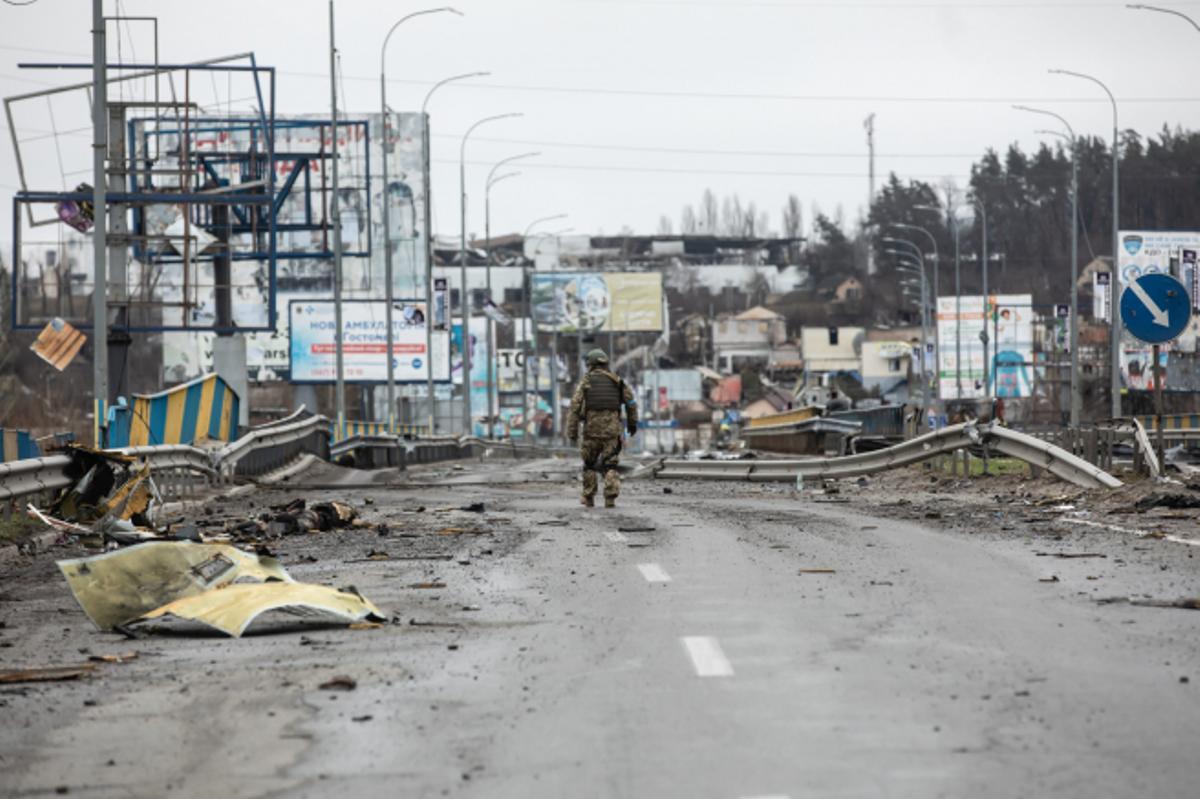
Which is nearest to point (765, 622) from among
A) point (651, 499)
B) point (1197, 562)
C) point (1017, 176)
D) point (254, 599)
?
point (254, 599)

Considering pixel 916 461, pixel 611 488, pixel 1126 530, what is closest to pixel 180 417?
pixel 611 488

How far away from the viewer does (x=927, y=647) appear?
8.37 metres

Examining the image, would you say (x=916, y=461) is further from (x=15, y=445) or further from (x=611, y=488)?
(x=15, y=445)

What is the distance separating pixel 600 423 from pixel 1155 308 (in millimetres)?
Answer: 6299

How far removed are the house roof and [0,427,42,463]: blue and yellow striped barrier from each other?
164m

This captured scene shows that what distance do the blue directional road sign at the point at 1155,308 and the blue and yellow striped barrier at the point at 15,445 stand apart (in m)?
11.2

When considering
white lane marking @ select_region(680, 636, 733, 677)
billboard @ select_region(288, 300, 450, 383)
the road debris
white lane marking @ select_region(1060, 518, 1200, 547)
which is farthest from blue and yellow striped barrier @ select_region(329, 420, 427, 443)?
white lane marking @ select_region(680, 636, 733, 677)

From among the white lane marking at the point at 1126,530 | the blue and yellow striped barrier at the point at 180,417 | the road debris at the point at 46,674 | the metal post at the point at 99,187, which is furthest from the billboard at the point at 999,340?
the road debris at the point at 46,674

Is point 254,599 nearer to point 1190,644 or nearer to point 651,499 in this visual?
point 1190,644

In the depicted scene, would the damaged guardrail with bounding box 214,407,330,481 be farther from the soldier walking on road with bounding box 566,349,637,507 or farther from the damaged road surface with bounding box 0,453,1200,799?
the damaged road surface with bounding box 0,453,1200,799

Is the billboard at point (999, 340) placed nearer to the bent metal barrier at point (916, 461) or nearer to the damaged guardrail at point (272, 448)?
the damaged guardrail at point (272, 448)

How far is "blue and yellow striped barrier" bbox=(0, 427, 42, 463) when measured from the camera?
776 inches

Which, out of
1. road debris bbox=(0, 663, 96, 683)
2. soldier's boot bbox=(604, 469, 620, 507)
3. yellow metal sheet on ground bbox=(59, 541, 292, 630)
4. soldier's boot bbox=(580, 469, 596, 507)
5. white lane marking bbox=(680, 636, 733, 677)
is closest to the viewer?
white lane marking bbox=(680, 636, 733, 677)

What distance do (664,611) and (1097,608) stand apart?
2212 millimetres
